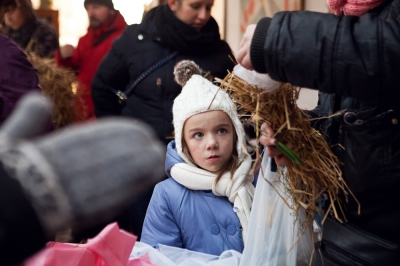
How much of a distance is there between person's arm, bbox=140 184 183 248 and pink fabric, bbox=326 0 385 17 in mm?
1175

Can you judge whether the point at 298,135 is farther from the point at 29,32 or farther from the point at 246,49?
the point at 29,32

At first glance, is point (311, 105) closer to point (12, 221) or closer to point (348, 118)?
point (348, 118)

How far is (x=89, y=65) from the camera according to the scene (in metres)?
4.44

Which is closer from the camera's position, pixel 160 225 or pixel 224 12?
pixel 160 225

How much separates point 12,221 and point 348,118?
1105mm

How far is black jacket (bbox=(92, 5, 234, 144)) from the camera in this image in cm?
335

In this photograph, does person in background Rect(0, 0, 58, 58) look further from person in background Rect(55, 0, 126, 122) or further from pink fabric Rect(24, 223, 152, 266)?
pink fabric Rect(24, 223, 152, 266)

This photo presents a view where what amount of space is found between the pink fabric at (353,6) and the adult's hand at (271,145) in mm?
433

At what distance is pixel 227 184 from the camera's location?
2.54 meters

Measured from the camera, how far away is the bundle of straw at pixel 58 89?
3789mm

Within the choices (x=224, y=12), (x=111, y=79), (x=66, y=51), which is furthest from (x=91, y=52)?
(x=224, y=12)

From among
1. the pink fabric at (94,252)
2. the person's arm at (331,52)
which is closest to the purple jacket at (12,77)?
the pink fabric at (94,252)

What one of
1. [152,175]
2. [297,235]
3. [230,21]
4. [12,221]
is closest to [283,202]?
[297,235]

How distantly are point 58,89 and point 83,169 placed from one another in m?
3.11
